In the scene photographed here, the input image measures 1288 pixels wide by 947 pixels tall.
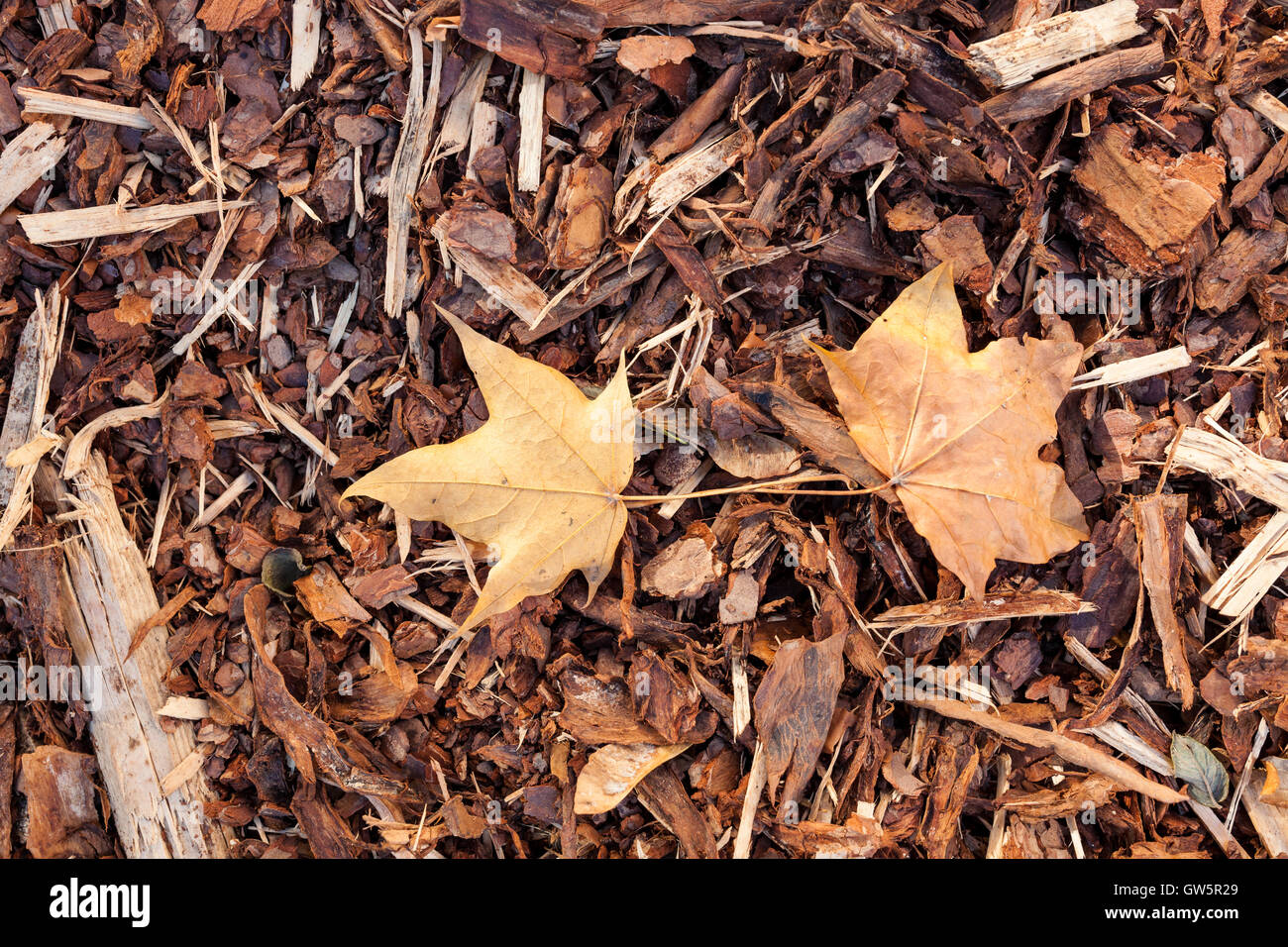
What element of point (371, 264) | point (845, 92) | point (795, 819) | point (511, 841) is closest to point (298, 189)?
point (371, 264)

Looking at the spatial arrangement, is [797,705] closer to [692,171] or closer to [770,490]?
[770,490]

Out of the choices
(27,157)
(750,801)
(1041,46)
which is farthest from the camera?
(27,157)

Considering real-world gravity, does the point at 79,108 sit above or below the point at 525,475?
above

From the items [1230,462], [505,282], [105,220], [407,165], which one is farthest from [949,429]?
[105,220]

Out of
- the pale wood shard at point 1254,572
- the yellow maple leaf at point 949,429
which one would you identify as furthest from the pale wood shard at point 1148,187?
the pale wood shard at point 1254,572

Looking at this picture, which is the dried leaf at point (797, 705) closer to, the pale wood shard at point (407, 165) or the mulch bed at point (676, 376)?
the mulch bed at point (676, 376)

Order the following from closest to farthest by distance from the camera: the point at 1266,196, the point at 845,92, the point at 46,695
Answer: the point at 845,92
the point at 1266,196
the point at 46,695
